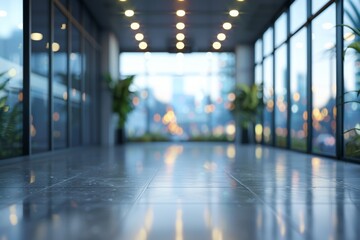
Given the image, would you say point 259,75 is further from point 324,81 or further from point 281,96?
point 324,81

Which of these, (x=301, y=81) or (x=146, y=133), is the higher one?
(x=301, y=81)

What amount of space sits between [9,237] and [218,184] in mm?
2862

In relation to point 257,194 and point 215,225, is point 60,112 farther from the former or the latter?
point 215,225

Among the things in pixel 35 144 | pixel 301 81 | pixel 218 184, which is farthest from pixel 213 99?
pixel 218 184

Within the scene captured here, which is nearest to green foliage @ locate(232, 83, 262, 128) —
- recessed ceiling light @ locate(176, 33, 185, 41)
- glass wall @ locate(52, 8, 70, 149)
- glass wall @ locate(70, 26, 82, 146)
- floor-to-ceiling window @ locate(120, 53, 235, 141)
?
floor-to-ceiling window @ locate(120, 53, 235, 141)

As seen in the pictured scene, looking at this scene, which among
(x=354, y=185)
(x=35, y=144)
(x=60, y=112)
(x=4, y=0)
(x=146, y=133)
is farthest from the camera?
(x=146, y=133)

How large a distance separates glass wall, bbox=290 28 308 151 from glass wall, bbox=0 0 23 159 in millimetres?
7583

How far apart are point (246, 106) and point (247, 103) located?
20 centimetres

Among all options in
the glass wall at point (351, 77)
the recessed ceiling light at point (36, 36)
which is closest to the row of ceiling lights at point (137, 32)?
the recessed ceiling light at point (36, 36)

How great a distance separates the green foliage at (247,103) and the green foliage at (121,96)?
15.5ft

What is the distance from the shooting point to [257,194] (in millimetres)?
4301

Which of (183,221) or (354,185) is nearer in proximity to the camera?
(183,221)

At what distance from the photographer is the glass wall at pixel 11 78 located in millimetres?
7512

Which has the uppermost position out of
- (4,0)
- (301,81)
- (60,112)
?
(4,0)
